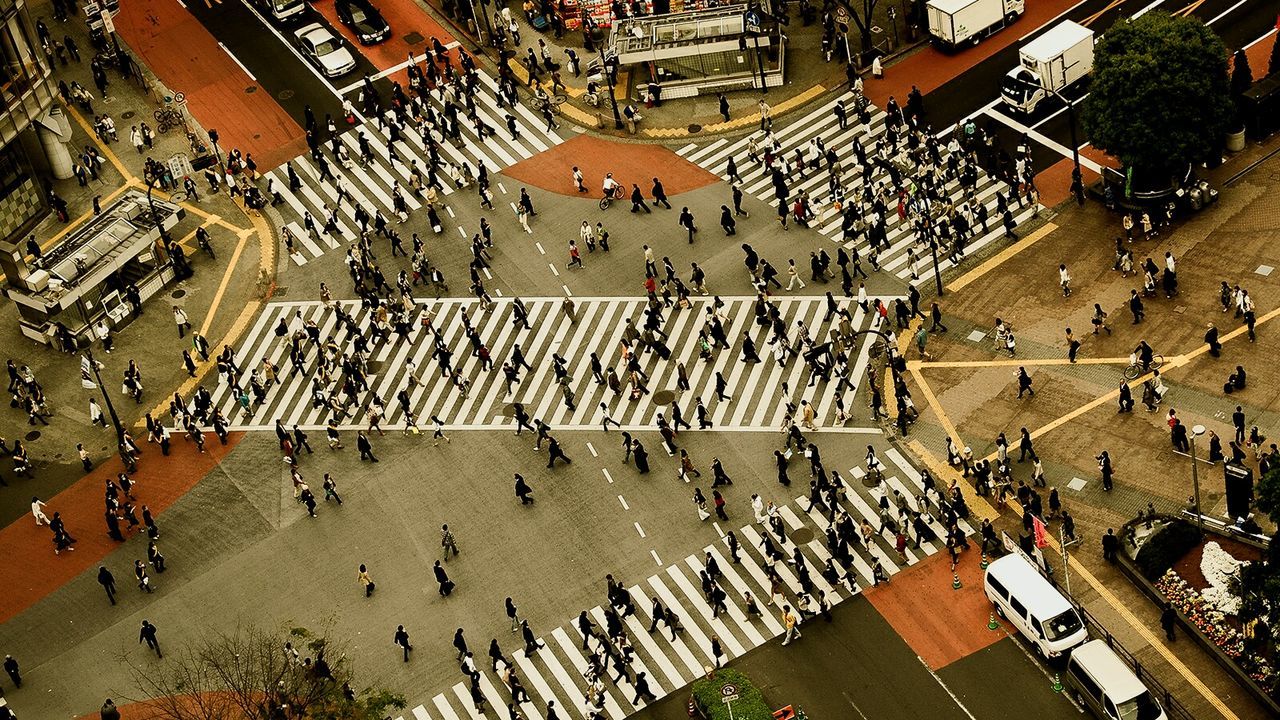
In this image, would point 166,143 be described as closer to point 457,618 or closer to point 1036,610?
point 457,618

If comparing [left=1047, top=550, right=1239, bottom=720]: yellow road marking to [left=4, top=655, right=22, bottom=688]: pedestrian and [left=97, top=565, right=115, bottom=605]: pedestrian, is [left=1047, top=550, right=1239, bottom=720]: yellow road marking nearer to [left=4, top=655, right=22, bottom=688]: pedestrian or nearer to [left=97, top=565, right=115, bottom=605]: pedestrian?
[left=97, top=565, right=115, bottom=605]: pedestrian

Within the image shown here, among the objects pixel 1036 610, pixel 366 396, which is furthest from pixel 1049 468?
pixel 366 396

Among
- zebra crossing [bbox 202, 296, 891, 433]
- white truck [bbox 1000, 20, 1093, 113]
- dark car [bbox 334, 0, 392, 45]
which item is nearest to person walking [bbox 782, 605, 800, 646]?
zebra crossing [bbox 202, 296, 891, 433]

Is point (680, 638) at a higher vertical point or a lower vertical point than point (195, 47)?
lower

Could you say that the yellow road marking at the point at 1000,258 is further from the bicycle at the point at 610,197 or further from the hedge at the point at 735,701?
the hedge at the point at 735,701

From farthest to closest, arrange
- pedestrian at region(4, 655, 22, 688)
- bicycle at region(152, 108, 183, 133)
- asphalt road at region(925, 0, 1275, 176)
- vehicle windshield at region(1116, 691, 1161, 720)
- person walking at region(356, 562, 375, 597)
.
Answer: bicycle at region(152, 108, 183, 133)
asphalt road at region(925, 0, 1275, 176)
person walking at region(356, 562, 375, 597)
pedestrian at region(4, 655, 22, 688)
vehicle windshield at region(1116, 691, 1161, 720)
